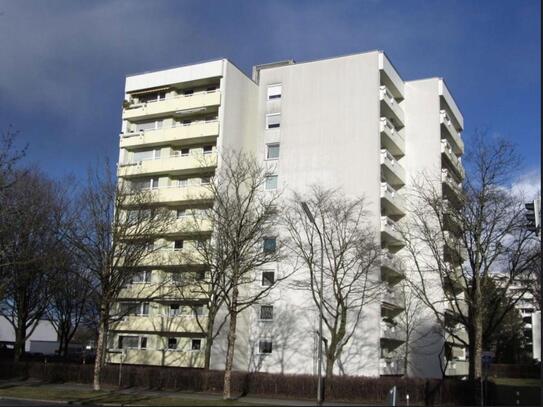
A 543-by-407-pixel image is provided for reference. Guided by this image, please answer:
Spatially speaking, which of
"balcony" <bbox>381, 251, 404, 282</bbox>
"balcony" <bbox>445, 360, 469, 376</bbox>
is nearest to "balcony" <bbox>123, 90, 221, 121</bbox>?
"balcony" <bbox>381, 251, 404, 282</bbox>

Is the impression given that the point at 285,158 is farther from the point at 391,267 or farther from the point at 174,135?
the point at 391,267

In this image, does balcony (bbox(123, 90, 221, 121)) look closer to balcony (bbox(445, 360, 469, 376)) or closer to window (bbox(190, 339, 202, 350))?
window (bbox(190, 339, 202, 350))

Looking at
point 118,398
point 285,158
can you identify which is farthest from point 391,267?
point 118,398

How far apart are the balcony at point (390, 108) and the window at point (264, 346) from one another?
19913 millimetres

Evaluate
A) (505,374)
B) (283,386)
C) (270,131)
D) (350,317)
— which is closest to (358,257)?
(350,317)

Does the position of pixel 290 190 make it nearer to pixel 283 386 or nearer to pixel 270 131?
pixel 270 131

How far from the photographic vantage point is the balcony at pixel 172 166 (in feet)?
157

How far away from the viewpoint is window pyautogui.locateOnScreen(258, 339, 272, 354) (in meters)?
44.4

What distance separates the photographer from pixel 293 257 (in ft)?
145

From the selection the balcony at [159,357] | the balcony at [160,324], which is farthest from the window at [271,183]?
the balcony at [159,357]

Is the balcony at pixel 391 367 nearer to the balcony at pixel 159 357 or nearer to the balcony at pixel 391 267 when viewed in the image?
the balcony at pixel 391 267

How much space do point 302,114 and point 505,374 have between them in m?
38.8

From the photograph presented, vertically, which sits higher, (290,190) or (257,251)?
(290,190)

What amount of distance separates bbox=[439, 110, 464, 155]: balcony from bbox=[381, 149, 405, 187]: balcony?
722cm
